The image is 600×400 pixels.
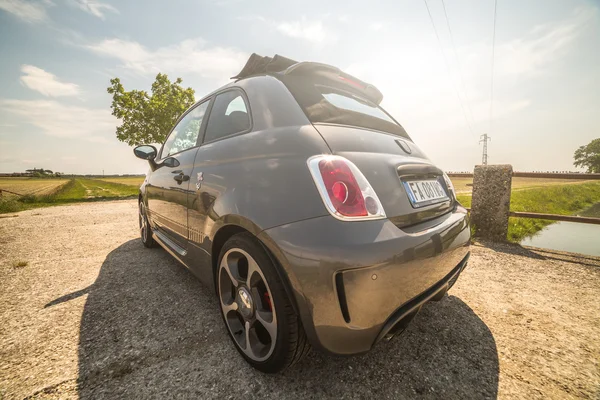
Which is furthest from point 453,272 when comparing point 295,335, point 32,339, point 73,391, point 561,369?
point 32,339

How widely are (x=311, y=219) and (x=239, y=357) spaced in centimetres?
106

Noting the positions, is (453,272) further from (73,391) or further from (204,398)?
(73,391)

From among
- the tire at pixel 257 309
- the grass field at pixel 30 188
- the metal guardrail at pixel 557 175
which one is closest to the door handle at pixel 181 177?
the tire at pixel 257 309

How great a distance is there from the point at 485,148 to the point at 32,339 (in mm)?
60382

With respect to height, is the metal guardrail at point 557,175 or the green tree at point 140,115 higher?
the green tree at point 140,115

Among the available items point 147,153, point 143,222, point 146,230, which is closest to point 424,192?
point 147,153

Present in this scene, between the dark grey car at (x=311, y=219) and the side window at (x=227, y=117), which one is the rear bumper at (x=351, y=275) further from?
the side window at (x=227, y=117)

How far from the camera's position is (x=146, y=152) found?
10.3ft

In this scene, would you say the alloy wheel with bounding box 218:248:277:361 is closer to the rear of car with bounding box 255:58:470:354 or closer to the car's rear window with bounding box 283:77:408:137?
the rear of car with bounding box 255:58:470:354

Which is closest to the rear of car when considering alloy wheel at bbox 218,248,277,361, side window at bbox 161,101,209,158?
alloy wheel at bbox 218,248,277,361

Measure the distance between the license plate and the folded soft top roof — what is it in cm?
104

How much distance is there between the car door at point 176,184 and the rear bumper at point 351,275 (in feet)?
4.19

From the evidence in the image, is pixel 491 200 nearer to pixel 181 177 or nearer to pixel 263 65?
pixel 263 65

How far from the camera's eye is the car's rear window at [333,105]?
4.95 ft
